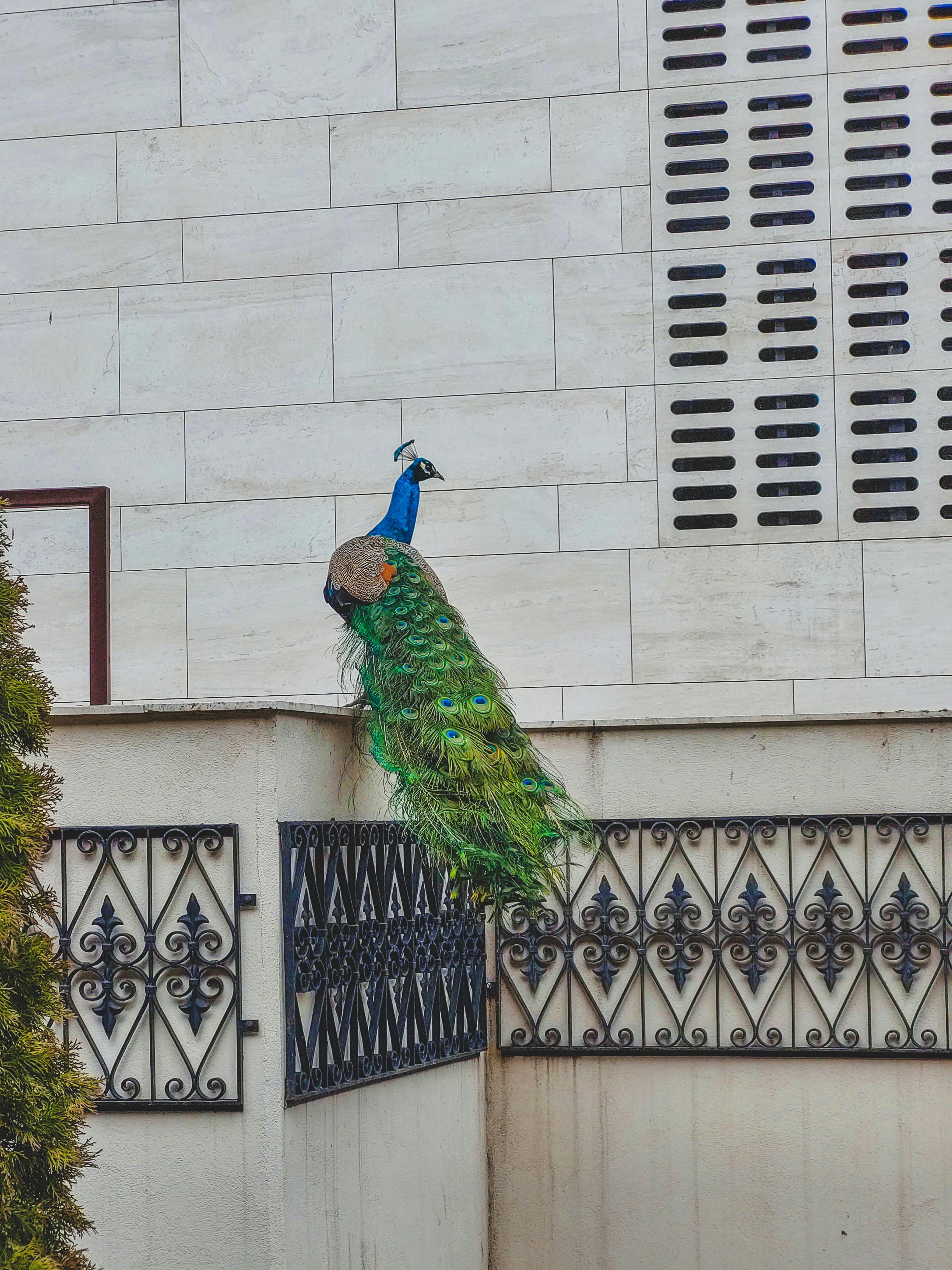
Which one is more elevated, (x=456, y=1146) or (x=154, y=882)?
(x=154, y=882)

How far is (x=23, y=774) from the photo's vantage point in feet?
14.6

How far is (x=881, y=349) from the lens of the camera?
895cm

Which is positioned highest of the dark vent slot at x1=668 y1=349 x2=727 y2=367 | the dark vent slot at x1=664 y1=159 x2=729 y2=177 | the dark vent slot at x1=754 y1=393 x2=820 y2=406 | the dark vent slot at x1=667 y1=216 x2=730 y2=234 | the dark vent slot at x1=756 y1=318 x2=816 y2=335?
the dark vent slot at x1=664 y1=159 x2=729 y2=177

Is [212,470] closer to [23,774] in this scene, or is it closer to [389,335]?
[389,335]

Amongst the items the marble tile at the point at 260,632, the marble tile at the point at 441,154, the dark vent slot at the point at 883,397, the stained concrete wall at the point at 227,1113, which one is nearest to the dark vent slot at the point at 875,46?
the marble tile at the point at 441,154

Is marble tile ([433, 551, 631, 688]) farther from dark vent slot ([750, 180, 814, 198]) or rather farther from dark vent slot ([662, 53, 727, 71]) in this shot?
dark vent slot ([662, 53, 727, 71])

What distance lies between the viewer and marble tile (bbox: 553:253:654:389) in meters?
9.09

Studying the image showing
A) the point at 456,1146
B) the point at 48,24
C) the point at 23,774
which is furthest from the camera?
the point at 48,24

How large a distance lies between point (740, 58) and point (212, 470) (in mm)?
3421

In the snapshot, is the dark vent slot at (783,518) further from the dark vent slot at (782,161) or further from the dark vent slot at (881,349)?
the dark vent slot at (782,161)

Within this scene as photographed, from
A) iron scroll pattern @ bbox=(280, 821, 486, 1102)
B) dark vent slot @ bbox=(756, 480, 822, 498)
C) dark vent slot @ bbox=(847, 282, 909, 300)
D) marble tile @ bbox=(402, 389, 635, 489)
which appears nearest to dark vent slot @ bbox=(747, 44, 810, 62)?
dark vent slot @ bbox=(847, 282, 909, 300)

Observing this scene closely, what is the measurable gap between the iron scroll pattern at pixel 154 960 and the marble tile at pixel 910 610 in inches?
166

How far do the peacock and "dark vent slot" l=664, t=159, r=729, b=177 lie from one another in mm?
2934

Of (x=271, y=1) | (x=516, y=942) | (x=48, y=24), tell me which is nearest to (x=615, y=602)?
(x=516, y=942)
